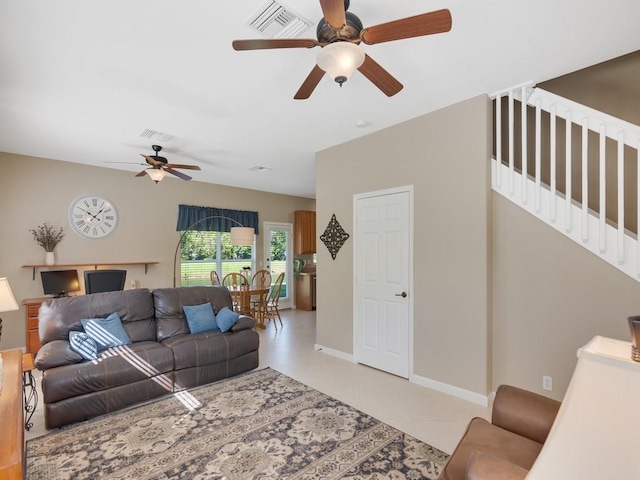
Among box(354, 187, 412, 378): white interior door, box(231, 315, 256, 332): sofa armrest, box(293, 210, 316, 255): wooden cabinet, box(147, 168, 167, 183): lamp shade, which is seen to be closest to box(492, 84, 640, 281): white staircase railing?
box(354, 187, 412, 378): white interior door

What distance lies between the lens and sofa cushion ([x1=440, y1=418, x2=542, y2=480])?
142cm

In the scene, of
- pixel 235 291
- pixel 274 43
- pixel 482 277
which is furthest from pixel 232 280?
pixel 274 43

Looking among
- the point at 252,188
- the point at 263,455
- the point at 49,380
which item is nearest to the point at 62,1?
the point at 49,380

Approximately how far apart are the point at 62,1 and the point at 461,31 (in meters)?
2.44

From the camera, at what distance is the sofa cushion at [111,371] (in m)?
2.57

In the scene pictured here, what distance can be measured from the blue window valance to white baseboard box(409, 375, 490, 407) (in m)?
4.66

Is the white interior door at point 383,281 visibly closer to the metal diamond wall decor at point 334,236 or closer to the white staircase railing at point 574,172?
the metal diamond wall decor at point 334,236

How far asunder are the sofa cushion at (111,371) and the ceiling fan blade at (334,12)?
3.17 meters

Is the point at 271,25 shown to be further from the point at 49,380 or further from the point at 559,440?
the point at 49,380

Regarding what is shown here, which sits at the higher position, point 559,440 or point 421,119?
point 421,119

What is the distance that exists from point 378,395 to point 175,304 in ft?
8.35

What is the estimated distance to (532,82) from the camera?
2744mm

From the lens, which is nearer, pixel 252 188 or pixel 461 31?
pixel 461 31

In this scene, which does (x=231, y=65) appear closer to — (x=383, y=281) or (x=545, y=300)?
(x=383, y=281)
